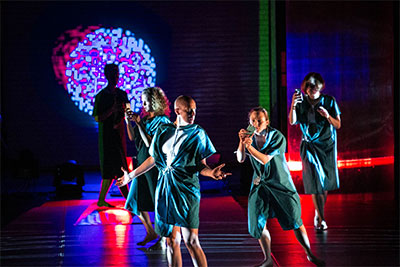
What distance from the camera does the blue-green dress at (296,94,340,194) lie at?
6273mm

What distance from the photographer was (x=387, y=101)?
363 inches

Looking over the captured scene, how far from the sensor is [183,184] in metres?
3.90

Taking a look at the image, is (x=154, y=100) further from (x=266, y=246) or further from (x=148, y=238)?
(x=266, y=246)

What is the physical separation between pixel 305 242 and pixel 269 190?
56cm

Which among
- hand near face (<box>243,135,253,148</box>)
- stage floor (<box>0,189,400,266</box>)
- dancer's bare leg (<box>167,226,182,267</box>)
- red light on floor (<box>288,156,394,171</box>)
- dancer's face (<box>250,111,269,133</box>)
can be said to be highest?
dancer's face (<box>250,111,269,133</box>)

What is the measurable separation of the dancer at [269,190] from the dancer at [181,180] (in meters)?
0.76

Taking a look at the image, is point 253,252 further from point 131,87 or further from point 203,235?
point 131,87

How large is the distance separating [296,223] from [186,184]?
48.3 inches

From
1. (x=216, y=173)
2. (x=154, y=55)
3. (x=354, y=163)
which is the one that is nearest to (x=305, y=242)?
(x=216, y=173)

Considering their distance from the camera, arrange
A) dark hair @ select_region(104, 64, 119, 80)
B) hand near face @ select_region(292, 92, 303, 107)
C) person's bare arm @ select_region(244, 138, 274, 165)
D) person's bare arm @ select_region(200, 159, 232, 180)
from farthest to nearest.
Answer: dark hair @ select_region(104, 64, 119, 80) < hand near face @ select_region(292, 92, 303, 107) < person's bare arm @ select_region(244, 138, 274, 165) < person's bare arm @ select_region(200, 159, 232, 180)

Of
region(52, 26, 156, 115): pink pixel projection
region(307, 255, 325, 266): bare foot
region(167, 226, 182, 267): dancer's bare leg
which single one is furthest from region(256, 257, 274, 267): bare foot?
region(52, 26, 156, 115): pink pixel projection

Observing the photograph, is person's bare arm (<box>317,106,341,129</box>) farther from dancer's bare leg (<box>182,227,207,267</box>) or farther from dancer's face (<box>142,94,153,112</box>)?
dancer's bare leg (<box>182,227,207,267</box>)

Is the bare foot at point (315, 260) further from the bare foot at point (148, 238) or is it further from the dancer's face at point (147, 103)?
the dancer's face at point (147, 103)

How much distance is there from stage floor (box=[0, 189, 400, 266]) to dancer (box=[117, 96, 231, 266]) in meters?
1.05
